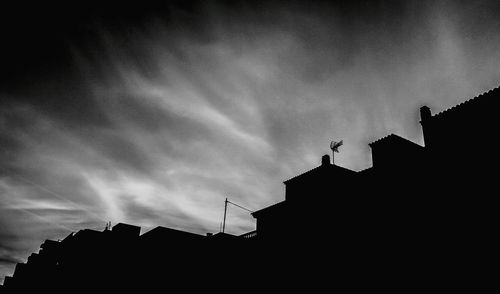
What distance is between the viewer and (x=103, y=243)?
4319cm

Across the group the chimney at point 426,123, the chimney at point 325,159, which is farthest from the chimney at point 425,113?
the chimney at point 325,159

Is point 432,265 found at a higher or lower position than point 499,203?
lower

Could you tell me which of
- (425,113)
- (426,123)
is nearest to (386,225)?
(426,123)

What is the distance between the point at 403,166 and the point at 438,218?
152 inches

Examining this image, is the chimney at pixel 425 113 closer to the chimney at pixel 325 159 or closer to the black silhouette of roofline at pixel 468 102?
the black silhouette of roofline at pixel 468 102

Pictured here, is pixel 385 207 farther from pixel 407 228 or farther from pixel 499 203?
pixel 499 203

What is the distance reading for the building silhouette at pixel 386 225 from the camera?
55.4ft

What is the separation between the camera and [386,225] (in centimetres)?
2025

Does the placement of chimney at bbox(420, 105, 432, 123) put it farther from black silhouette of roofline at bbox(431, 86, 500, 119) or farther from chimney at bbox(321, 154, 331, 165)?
chimney at bbox(321, 154, 331, 165)

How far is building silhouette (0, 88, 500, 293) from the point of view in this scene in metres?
16.9

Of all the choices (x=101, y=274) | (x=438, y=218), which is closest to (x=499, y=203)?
(x=438, y=218)

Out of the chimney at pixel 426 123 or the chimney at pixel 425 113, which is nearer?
the chimney at pixel 426 123

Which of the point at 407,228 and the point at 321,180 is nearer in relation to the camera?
the point at 407,228

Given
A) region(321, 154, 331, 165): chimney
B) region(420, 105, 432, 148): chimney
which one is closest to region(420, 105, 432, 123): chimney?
region(420, 105, 432, 148): chimney
